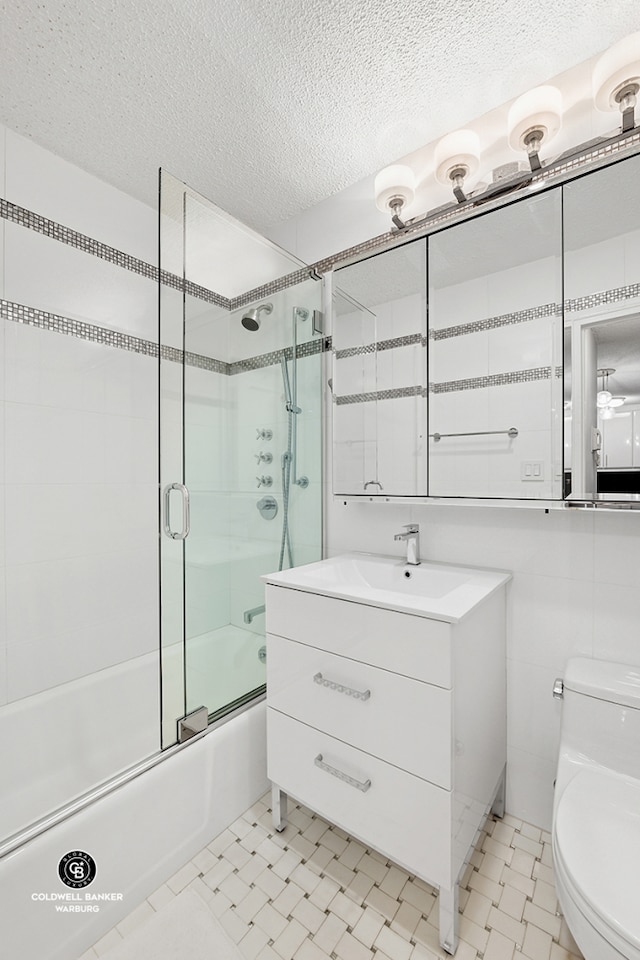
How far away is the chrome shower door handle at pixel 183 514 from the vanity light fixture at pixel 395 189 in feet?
4.17

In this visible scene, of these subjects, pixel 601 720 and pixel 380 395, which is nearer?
pixel 601 720

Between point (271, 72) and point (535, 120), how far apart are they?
0.82 meters

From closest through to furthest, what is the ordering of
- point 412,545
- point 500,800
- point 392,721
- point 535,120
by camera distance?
point 392,721 < point 535,120 < point 500,800 < point 412,545

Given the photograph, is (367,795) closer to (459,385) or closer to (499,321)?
(459,385)

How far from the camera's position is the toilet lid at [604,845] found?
79 cm

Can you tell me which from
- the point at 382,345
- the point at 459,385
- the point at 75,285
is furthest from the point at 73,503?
the point at 459,385

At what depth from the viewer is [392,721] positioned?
118 cm

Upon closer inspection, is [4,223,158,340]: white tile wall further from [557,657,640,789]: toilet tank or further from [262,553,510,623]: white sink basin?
[557,657,640,789]: toilet tank

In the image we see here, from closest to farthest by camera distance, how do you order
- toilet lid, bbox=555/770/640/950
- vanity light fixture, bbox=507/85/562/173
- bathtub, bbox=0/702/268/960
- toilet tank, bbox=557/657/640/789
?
toilet lid, bbox=555/770/640/950, bathtub, bbox=0/702/268/960, toilet tank, bbox=557/657/640/789, vanity light fixture, bbox=507/85/562/173

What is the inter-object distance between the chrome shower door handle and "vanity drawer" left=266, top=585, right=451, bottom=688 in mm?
346

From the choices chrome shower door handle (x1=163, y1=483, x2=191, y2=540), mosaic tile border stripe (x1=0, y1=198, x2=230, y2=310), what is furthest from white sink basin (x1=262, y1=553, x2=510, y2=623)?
mosaic tile border stripe (x1=0, y1=198, x2=230, y2=310)

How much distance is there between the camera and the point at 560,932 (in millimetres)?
1141

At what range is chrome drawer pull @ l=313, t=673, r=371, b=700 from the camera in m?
1.22
